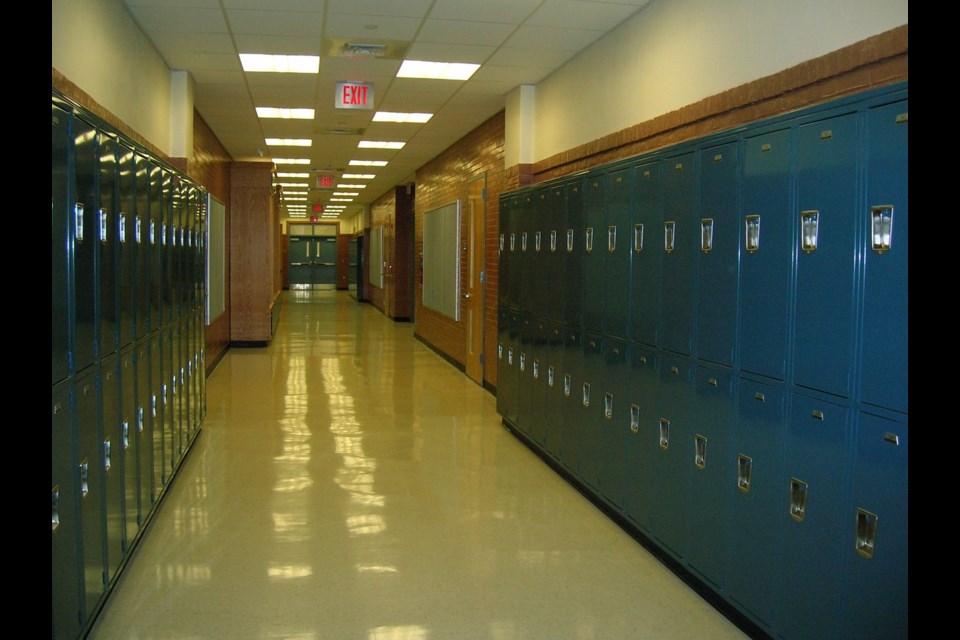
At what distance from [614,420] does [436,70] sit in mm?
4249

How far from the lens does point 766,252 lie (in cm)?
290

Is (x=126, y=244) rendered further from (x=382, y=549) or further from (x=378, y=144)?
(x=378, y=144)

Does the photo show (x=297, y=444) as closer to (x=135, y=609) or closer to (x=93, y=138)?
(x=135, y=609)

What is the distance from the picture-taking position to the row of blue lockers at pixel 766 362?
2.34m

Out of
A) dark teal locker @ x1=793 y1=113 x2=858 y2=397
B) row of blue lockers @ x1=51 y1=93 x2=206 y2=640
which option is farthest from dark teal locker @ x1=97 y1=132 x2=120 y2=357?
dark teal locker @ x1=793 y1=113 x2=858 y2=397

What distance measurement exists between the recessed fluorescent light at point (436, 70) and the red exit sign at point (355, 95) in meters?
0.43

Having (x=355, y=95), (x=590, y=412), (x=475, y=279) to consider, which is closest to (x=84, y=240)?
(x=590, y=412)

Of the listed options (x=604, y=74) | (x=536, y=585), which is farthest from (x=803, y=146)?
(x=604, y=74)

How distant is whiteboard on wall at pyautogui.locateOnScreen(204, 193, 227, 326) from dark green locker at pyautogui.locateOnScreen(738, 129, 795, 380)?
280 inches

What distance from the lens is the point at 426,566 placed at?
3.80 meters

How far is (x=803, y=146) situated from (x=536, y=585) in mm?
2196
